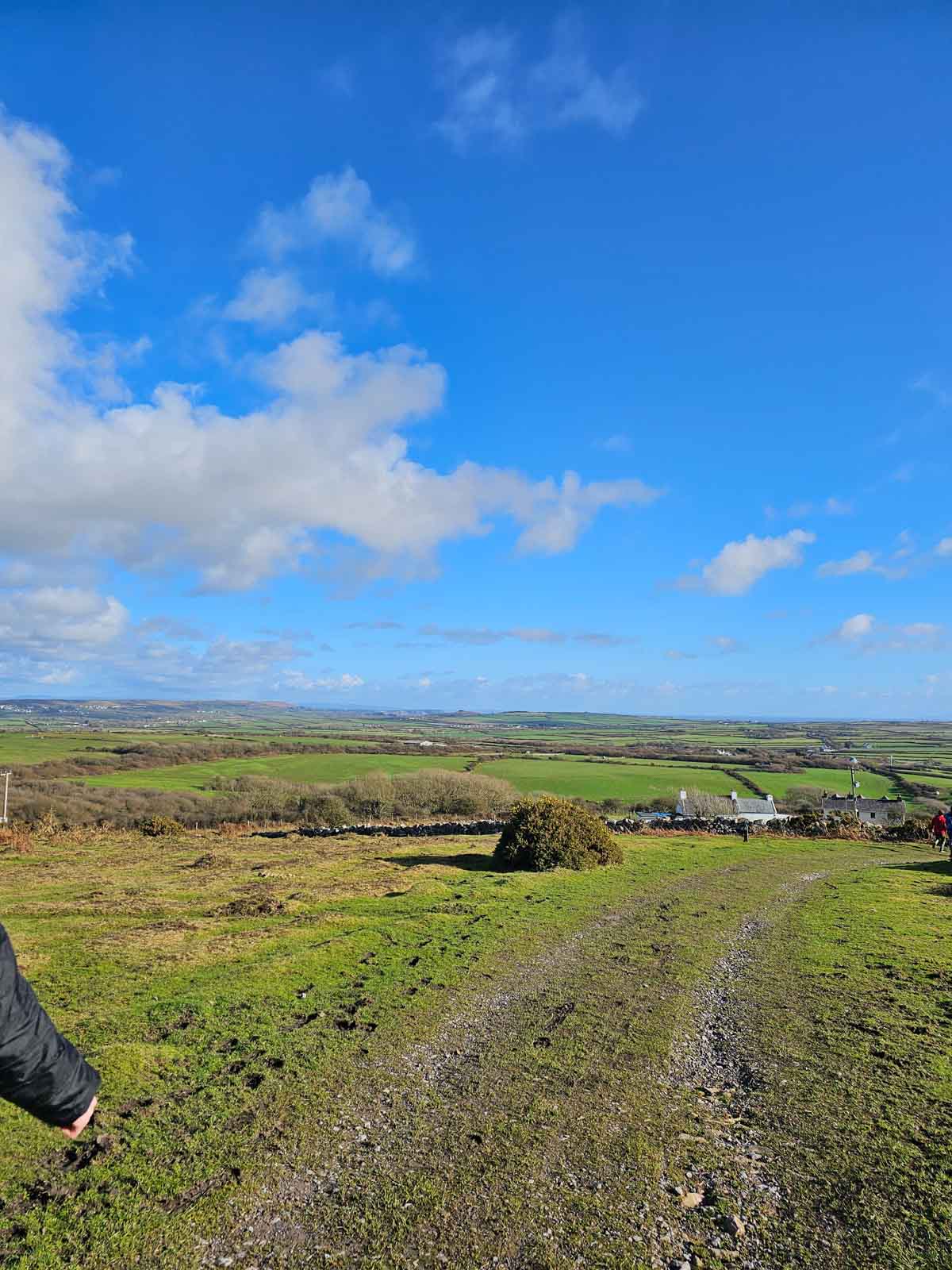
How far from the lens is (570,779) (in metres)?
84.4

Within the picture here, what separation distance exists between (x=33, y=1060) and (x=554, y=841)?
74.0 ft

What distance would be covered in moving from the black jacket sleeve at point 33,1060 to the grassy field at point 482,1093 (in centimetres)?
234

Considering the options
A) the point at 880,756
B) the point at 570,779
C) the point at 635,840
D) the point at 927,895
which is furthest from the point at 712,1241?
the point at 880,756

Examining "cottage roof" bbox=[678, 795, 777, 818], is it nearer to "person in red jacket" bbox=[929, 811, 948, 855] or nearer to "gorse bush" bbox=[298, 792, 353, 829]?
"person in red jacket" bbox=[929, 811, 948, 855]

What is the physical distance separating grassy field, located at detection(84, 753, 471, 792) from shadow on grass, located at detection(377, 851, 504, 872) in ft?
144

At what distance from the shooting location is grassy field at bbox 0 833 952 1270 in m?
4.76

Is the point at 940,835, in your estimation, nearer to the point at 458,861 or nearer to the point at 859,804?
the point at 458,861

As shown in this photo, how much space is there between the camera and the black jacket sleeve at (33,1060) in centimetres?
292

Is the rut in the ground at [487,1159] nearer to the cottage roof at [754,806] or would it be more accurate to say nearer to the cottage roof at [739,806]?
the cottage roof at [739,806]

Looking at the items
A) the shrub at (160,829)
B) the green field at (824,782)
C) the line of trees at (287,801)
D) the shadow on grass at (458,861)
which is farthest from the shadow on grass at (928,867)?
the green field at (824,782)

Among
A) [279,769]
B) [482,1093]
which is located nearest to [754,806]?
[279,769]

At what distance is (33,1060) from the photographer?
3049 mm

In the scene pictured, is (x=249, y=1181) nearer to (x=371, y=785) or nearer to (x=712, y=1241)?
(x=712, y=1241)

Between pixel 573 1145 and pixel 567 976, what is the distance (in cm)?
543
